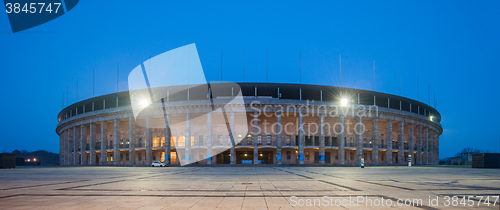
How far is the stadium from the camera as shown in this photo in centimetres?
6788

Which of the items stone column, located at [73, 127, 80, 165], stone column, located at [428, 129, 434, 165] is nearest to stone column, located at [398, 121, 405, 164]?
stone column, located at [428, 129, 434, 165]

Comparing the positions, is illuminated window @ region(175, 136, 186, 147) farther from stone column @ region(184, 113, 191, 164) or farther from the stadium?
stone column @ region(184, 113, 191, 164)

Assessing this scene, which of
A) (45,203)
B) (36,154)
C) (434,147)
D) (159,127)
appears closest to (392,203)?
(45,203)

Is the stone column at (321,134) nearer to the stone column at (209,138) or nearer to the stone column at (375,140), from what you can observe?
the stone column at (375,140)

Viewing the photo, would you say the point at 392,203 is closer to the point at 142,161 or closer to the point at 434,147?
the point at 142,161

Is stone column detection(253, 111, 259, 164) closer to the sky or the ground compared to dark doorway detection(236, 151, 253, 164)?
closer to the sky

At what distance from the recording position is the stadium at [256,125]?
67875 mm

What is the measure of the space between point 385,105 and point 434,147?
27.9m

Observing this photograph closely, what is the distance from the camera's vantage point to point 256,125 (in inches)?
2630

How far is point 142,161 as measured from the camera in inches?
3105

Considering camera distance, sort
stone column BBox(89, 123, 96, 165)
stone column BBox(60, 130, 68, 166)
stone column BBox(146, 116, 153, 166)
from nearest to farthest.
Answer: stone column BBox(146, 116, 153, 166) < stone column BBox(89, 123, 96, 165) < stone column BBox(60, 130, 68, 166)

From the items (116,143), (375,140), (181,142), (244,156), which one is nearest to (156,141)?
(181,142)

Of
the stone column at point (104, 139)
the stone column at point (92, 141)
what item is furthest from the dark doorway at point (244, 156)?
the stone column at point (92, 141)

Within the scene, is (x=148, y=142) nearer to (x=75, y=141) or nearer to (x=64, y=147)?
(x=75, y=141)
